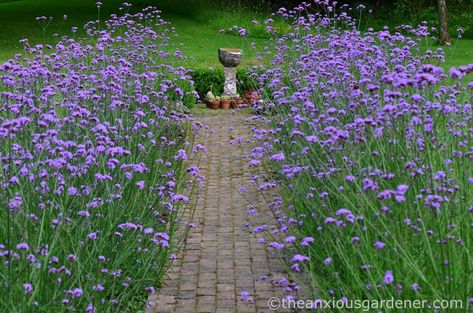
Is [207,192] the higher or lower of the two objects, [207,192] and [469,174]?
the lower

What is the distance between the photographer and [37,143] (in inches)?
223

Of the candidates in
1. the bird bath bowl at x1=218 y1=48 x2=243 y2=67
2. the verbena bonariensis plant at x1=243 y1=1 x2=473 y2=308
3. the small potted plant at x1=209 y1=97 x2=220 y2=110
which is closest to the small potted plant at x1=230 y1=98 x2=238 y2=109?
the small potted plant at x1=209 y1=97 x2=220 y2=110

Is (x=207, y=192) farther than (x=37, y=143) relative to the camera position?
Yes

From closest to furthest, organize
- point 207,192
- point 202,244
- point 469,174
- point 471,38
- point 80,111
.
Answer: point 469,174
point 80,111
point 202,244
point 207,192
point 471,38

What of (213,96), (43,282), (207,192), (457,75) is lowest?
(213,96)

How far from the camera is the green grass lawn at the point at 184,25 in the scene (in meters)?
21.6

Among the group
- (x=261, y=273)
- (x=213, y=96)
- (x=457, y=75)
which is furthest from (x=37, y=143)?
(x=213, y=96)

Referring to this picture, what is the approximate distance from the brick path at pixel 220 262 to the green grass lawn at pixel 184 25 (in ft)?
34.5

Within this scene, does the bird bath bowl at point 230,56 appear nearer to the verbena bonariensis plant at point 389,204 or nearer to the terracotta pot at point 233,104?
the terracotta pot at point 233,104

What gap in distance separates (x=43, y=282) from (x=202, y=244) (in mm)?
2839

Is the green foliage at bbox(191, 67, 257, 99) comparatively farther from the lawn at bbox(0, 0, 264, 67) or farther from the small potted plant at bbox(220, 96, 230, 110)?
the lawn at bbox(0, 0, 264, 67)

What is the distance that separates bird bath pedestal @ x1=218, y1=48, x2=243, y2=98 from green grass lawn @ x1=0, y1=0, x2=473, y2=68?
11.4ft

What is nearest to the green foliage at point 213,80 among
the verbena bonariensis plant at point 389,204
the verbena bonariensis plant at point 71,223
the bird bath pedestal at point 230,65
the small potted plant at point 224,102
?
the bird bath pedestal at point 230,65

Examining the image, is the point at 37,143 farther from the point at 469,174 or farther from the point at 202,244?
the point at 469,174
